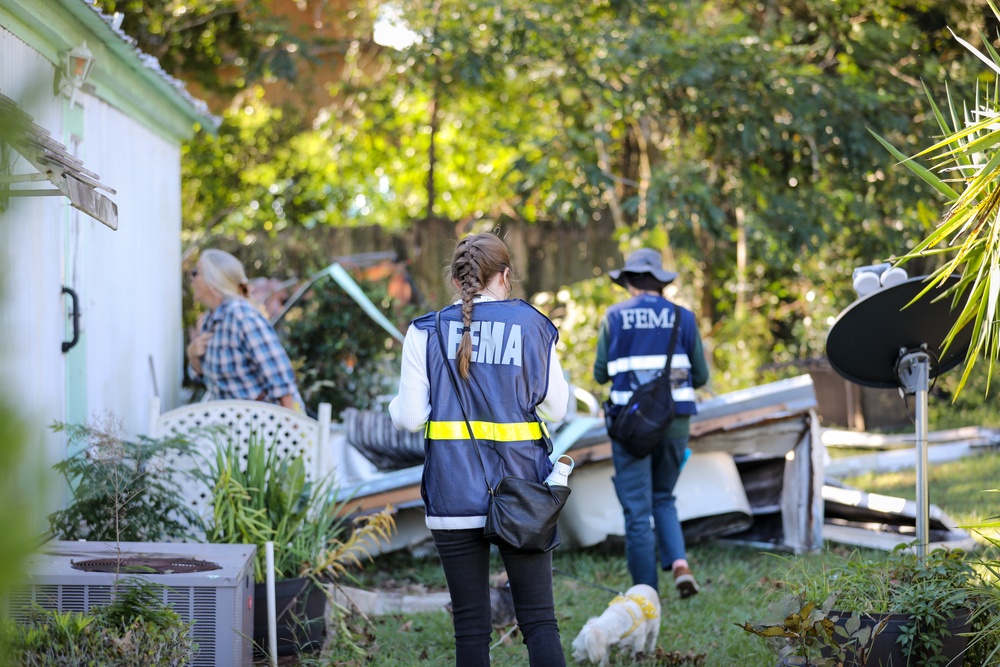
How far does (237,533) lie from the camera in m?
4.59

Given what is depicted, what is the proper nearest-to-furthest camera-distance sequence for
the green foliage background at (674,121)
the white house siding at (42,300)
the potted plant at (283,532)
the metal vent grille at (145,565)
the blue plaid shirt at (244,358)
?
the metal vent grille at (145,565) < the white house siding at (42,300) < the potted plant at (283,532) < the blue plaid shirt at (244,358) < the green foliage background at (674,121)

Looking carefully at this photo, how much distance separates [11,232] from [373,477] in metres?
5.46

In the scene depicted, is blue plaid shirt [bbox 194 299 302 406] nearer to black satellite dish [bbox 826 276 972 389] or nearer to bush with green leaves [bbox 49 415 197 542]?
bush with green leaves [bbox 49 415 197 542]

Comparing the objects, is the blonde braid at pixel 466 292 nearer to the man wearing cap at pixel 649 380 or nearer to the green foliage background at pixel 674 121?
the man wearing cap at pixel 649 380

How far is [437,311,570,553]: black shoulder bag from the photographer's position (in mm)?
3189

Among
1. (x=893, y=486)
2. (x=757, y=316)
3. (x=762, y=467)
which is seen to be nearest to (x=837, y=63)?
(x=757, y=316)

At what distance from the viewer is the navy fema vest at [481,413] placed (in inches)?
129

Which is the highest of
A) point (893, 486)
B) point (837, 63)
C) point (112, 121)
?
point (837, 63)

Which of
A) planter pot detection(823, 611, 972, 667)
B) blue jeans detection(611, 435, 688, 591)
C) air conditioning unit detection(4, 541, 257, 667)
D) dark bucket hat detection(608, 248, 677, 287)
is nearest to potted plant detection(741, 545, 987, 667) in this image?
planter pot detection(823, 611, 972, 667)

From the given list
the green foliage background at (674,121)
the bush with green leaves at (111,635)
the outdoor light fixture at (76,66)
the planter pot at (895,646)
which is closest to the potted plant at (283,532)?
the bush with green leaves at (111,635)

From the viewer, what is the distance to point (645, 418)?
5.23 m

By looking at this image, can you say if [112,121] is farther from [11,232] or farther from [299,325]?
[11,232]

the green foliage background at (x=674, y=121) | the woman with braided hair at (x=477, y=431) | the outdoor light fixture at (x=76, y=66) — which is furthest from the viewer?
the green foliage background at (x=674, y=121)

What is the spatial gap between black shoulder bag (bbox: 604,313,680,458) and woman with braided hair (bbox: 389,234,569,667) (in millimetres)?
1922
